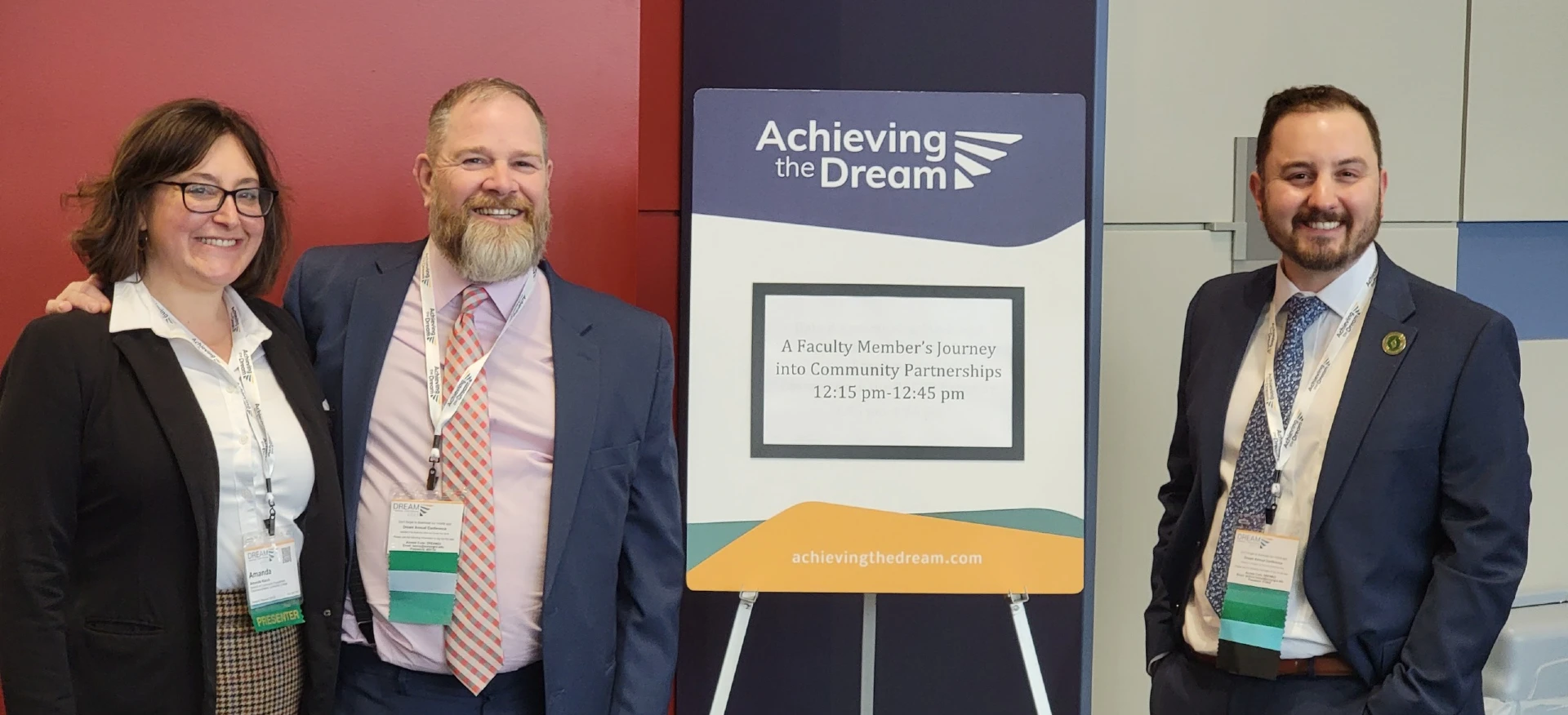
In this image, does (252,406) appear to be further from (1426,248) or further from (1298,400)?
(1426,248)

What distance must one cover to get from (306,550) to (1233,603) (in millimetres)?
1581

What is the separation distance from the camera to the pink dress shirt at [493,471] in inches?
79.9

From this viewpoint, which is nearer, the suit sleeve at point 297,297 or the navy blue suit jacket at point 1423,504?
the navy blue suit jacket at point 1423,504

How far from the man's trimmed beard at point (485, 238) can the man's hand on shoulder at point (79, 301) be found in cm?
55

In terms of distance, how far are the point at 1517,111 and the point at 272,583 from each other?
12.0ft

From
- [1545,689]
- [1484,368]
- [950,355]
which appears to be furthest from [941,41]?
[1545,689]

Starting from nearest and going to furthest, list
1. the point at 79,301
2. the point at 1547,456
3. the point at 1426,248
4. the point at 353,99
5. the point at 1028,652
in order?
the point at 79,301 → the point at 1028,652 → the point at 353,99 → the point at 1426,248 → the point at 1547,456

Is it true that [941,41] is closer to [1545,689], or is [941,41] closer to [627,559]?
[627,559]

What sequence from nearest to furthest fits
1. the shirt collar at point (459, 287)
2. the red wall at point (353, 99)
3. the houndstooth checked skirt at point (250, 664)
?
1. the houndstooth checked skirt at point (250, 664)
2. the shirt collar at point (459, 287)
3. the red wall at point (353, 99)

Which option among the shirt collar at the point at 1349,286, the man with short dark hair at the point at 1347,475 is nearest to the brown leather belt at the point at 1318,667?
the man with short dark hair at the point at 1347,475

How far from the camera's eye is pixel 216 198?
195 cm

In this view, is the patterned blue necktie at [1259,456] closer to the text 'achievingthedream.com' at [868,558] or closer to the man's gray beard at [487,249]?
the text 'achievingthedream.com' at [868,558]

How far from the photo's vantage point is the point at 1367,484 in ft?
6.57

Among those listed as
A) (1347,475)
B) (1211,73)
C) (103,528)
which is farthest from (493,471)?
(1211,73)
